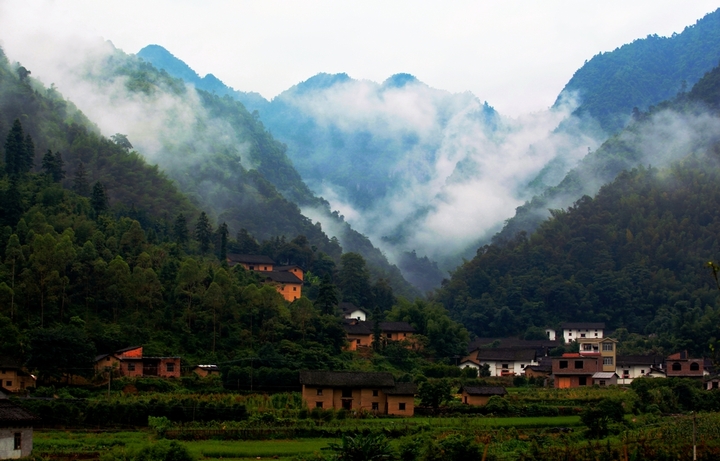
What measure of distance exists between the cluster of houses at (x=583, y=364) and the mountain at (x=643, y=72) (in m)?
93.4

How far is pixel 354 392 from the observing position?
1737 inches

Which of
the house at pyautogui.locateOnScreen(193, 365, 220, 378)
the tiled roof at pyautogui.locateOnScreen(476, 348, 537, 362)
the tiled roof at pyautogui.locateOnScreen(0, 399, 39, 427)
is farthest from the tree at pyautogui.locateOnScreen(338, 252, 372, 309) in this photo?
the tiled roof at pyautogui.locateOnScreen(0, 399, 39, 427)

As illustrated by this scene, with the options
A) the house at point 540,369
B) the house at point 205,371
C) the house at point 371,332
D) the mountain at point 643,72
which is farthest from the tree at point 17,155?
the mountain at point 643,72

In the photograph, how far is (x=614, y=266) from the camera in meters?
88.8

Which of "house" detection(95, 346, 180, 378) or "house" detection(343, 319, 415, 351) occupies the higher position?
"house" detection(343, 319, 415, 351)

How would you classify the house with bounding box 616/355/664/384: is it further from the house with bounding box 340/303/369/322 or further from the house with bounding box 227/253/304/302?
the house with bounding box 227/253/304/302

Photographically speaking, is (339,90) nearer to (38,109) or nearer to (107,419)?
(38,109)

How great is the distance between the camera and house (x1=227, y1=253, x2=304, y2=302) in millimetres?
72375

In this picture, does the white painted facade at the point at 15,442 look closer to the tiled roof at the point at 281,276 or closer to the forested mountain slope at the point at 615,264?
the tiled roof at the point at 281,276

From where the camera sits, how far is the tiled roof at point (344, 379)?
43594 millimetres

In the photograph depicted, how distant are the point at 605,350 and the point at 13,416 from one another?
45990 millimetres

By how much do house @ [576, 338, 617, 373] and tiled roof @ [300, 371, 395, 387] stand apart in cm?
2234

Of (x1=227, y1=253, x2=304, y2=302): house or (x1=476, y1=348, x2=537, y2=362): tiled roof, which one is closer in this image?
(x1=476, y1=348, x2=537, y2=362): tiled roof

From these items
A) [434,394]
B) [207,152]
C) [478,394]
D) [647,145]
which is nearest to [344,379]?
[434,394]
